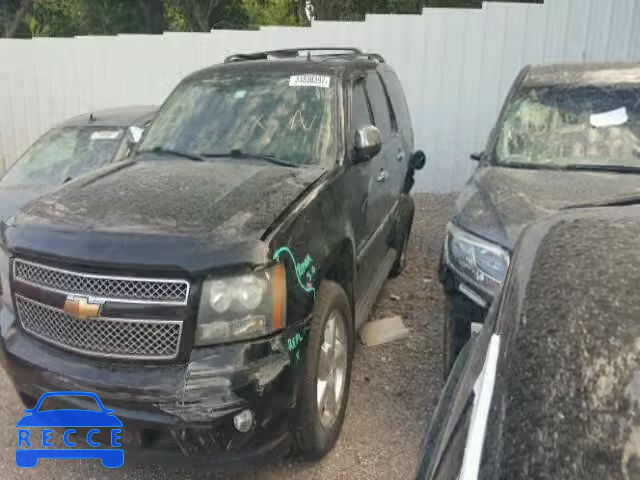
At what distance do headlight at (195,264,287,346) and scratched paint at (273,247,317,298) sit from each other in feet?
0.48

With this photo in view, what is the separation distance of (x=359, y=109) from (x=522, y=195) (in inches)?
57.2

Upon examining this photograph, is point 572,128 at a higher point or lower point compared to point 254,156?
higher

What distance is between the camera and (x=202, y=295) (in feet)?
8.98

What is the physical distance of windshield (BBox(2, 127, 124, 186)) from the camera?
6.44 metres

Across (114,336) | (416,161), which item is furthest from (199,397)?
(416,161)

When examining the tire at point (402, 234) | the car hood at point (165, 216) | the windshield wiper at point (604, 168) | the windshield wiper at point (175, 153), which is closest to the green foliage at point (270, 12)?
the tire at point (402, 234)

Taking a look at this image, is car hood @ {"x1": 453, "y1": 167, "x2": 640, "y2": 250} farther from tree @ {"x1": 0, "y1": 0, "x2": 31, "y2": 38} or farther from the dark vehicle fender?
tree @ {"x1": 0, "y1": 0, "x2": 31, "y2": 38}

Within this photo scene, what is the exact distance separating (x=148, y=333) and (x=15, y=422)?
1.71 meters

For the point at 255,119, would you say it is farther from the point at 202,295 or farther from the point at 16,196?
the point at 16,196

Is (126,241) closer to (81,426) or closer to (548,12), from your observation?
(81,426)

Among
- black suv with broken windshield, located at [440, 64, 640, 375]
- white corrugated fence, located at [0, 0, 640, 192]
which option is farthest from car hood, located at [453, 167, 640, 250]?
white corrugated fence, located at [0, 0, 640, 192]

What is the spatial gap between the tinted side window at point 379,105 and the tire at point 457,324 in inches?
76.1

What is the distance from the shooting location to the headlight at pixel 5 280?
10.8 feet

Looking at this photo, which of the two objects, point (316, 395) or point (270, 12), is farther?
point (270, 12)
